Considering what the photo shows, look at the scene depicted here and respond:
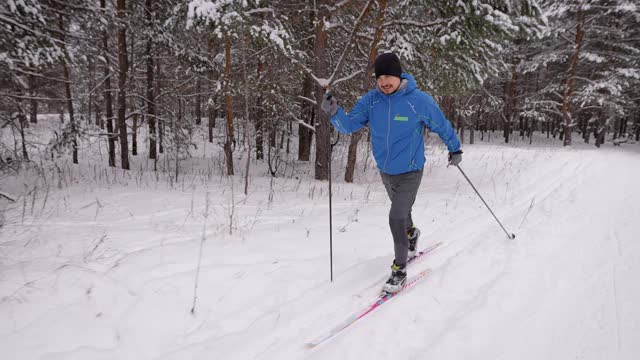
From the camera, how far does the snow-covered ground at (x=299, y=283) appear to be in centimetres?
244

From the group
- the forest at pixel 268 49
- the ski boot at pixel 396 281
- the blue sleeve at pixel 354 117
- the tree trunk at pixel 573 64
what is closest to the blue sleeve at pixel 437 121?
the blue sleeve at pixel 354 117

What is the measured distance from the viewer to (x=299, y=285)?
3.26m

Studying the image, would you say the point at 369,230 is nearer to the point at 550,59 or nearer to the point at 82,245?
the point at 82,245

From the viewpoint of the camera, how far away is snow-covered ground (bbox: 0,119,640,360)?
2.44 m

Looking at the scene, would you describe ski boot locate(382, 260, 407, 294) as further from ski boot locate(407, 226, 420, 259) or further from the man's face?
the man's face

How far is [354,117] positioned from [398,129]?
21.4 inches

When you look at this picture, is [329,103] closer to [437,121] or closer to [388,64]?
[388,64]

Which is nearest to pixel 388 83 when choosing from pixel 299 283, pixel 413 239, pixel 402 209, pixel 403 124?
pixel 403 124

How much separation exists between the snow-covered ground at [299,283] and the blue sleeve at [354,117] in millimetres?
1598

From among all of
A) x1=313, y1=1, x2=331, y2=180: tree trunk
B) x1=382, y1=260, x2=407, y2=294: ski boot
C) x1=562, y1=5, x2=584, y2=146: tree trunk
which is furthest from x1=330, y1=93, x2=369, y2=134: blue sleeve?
x1=562, y1=5, x2=584, y2=146: tree trunk

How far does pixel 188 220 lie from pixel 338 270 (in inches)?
100

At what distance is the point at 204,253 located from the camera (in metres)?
3.66

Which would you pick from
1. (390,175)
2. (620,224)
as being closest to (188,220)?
(390,175)

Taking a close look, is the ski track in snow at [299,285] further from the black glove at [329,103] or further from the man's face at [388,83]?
the man's face at [388,83]
